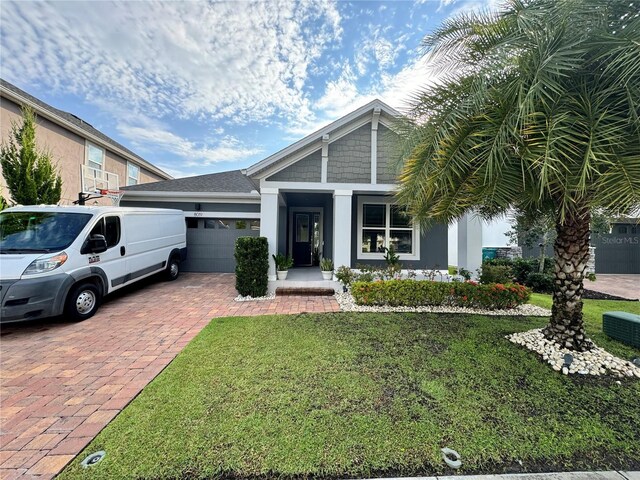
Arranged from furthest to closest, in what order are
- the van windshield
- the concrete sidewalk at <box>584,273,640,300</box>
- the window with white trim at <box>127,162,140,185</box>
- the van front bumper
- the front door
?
1. the window with white trim at <box>127,162,140,185</box>
2. the front door
3. the concrete sidewalk at <box>584,273,640,300</box>
4. the van windshield
5. the van front bumper

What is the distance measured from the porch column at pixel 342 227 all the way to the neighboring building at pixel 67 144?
Answer: 10645mm

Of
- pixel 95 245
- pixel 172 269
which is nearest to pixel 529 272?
pixel 172 269

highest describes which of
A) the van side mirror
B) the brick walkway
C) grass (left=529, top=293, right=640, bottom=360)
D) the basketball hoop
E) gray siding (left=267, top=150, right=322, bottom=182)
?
gray siding (left=267, top=150, right=322, bottom=182)

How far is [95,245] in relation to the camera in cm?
550

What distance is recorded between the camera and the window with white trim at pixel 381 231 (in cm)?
902

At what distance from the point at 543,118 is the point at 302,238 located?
32.3ft

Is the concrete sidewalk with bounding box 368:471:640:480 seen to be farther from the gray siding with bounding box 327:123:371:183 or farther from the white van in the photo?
the gray siding with bounding box 327:123:371:183

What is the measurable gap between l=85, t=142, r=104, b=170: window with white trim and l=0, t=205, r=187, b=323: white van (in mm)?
9086

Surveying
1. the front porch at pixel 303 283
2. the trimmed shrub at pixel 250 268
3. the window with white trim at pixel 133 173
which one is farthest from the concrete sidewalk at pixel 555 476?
the window with white trim at pixel 133 173

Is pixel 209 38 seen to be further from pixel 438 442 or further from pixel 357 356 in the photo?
pixel 438 442

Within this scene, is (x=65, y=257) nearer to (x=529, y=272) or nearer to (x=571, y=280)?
(x=571, y=280)

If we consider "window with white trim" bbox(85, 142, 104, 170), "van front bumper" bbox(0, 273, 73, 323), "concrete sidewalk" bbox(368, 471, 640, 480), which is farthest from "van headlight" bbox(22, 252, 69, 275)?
"window with white trim" bbox(85, 142, 104, 170)

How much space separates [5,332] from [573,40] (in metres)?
9.47

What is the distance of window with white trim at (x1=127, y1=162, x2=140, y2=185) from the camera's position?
15786 millimetres
